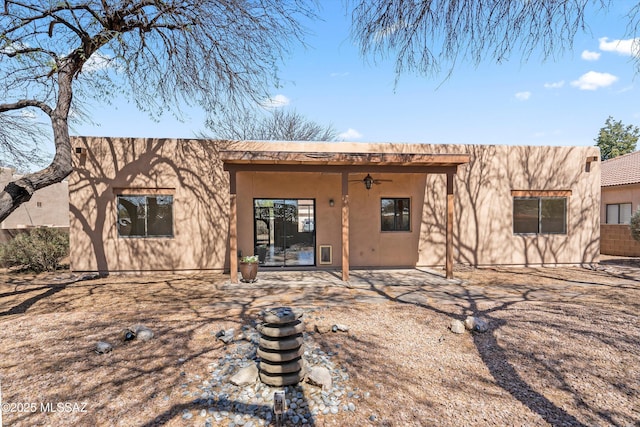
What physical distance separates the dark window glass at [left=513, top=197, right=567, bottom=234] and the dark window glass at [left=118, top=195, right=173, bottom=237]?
10031mm

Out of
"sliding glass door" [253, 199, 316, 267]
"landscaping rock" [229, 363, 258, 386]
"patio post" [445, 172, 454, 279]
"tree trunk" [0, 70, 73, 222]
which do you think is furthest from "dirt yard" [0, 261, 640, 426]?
"sliding glass door" [253, 199, 316, 267]

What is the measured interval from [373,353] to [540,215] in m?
8.34

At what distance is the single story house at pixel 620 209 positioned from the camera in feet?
37.3

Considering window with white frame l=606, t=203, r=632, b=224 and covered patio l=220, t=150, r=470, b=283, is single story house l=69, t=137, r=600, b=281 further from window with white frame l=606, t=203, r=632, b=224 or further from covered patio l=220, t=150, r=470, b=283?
window with white frame l=606, t=203, r=632, b=224

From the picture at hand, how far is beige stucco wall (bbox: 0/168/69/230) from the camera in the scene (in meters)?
16.2

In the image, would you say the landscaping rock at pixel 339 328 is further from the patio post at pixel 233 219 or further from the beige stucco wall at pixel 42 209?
the beige stucco wall at pixel 42 209

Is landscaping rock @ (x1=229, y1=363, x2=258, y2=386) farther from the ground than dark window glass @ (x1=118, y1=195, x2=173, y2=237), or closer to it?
closer to it

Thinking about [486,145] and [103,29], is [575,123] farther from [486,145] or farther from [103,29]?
[103,29]

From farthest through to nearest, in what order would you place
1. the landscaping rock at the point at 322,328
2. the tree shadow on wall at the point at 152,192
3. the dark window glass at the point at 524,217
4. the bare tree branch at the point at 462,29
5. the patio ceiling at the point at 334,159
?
the dark window glass at the point at 524,217 < the tree shadow on wall at the point at 152,192 < the patio ceiling at the point at 334,159 < the landscaping rock at the point at 322,328 < the bare tree branch at the point at 462,29

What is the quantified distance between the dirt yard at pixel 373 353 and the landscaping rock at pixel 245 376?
360 millimetres

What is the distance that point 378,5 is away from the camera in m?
2.59

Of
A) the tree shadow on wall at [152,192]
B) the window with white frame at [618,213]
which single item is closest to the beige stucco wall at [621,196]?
the window with white frame at [618,213]

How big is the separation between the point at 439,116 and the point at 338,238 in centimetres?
449

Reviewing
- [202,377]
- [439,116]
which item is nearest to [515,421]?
[202,377]
